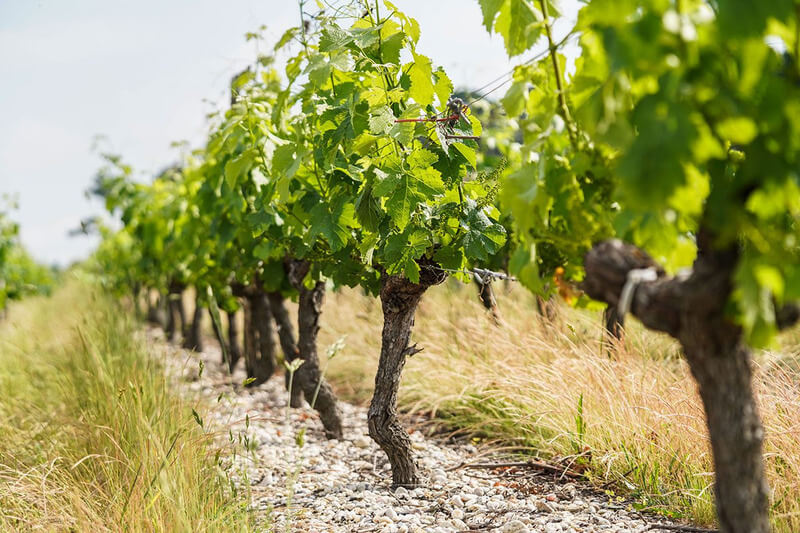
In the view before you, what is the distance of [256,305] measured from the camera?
5.40 meters

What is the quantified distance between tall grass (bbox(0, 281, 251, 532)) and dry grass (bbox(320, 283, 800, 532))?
1.53m

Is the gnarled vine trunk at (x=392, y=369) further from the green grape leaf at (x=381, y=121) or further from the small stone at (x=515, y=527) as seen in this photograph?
the green grape leaf at (x=381, y=121)

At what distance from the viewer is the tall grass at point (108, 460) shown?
233 centimetres

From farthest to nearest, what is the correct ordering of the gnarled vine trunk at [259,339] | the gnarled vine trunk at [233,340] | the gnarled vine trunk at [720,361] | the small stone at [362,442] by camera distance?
the gnarled vine trunk at [233,340] < the gnarled vine trunk at [259,339] < the small stone at [362,442] < the gnarled vine trunk at [720,361]

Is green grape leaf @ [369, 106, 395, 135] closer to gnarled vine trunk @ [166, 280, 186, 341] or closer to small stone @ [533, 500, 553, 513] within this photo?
small stone @ [533, 500, 553, 513]

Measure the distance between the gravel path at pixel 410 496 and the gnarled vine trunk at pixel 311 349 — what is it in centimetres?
17

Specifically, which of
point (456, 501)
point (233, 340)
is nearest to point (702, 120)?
point (456, 501)

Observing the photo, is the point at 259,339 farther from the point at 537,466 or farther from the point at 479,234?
the point at 479,234

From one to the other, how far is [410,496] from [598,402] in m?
1.12

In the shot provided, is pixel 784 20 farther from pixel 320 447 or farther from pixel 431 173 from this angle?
pixel 320 447

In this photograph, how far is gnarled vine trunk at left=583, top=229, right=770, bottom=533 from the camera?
1237 millimetres

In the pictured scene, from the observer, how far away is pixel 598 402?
10.9 feet

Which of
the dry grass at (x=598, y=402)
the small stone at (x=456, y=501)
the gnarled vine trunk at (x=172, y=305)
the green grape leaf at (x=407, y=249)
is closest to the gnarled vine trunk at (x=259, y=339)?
the dry grass at (x=598, y=402)

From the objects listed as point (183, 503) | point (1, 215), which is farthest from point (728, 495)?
point (1, 215)
